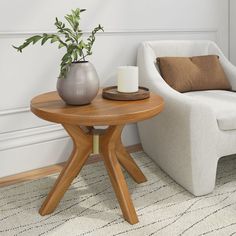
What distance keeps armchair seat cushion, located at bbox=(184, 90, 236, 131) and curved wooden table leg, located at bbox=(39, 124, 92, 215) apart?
0.62 metres

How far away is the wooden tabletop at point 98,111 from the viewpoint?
52.4 inches

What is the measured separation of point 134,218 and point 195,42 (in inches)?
58.1

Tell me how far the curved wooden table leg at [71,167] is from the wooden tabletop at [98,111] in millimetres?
153

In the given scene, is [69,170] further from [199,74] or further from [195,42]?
[195,42]

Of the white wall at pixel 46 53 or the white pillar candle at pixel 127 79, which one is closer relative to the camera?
the white pillar candle at pixel 127 79

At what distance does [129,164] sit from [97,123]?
2.02 feet

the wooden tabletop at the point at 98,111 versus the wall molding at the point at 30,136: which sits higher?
the wooden tabletop at the point at 98,111

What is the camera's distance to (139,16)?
2.30 m

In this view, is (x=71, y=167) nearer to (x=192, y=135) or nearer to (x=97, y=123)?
(x=97, y=123)

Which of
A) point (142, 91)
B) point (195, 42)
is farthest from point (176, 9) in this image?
point (142, 91)

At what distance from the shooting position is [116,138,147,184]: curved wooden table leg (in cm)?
182

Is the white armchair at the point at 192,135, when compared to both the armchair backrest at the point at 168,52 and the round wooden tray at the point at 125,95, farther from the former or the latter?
the round wooden tray at the point at 125,95

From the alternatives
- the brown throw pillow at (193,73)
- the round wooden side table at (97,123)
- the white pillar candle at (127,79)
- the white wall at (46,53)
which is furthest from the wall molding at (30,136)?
the brown throw pillow at (193,73)

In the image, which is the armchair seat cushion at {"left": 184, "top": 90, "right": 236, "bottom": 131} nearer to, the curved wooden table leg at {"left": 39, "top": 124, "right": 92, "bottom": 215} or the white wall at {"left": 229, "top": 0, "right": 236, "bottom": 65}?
the curved wooden table leg at {"left": 39, "top": 124, "right": 92, "bottom": 215}
